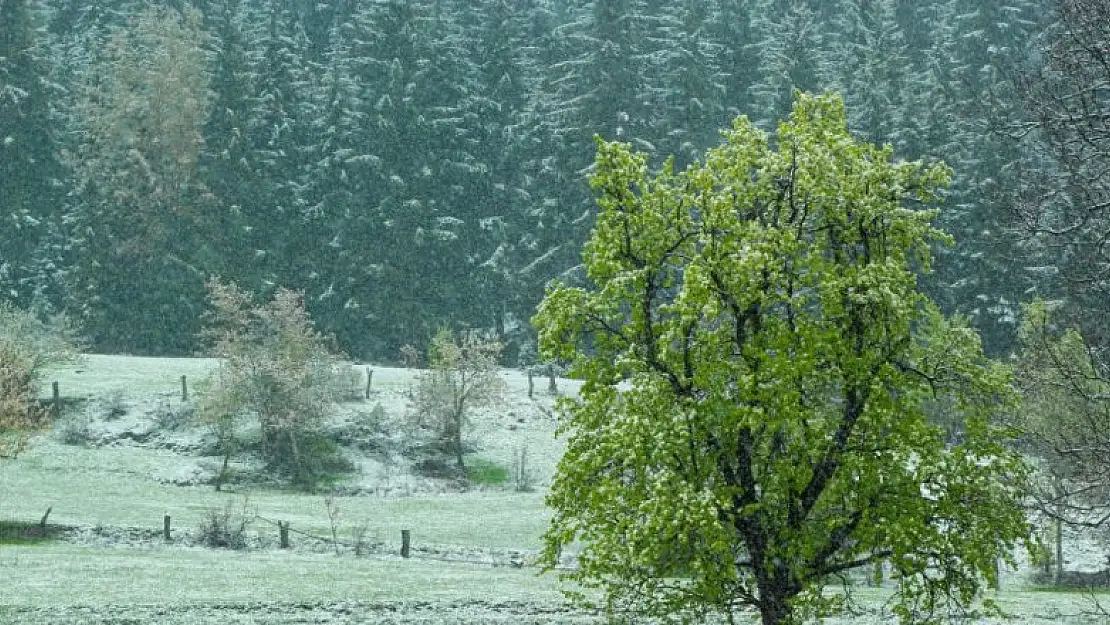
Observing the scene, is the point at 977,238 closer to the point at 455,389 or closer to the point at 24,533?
the point at 455,389

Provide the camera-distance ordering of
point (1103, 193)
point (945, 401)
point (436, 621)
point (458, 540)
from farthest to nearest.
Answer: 1. point (945, 401)
2. point (458, 540)
3. point (436, 621)
4. point (1103, 193)

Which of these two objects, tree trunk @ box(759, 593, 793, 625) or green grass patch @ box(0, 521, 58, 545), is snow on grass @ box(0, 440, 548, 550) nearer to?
green grass patch @ box(0, 521, 58, 545)

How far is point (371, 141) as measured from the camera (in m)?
90.5

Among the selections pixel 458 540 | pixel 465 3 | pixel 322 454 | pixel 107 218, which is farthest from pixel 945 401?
pixel 465 3

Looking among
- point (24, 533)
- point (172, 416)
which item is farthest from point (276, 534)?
point (172, 416)

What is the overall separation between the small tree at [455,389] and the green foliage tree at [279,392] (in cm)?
474

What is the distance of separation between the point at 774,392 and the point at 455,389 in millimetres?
41627

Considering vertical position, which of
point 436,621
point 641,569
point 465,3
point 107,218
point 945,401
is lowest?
point 436,621

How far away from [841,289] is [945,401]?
3389 cm

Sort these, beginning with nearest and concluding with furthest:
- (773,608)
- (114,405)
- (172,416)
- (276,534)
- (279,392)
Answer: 1. (773,608)
2. (276,534)
3. (279,392)
4. (172,416)
5. (114,405)

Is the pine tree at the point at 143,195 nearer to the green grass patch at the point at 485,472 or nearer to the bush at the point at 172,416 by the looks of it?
the bush at the point at 172,416

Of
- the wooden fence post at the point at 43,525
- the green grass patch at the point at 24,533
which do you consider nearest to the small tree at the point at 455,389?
the wooden fence post at the point at 43,525

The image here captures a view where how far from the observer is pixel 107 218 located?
8456 cm

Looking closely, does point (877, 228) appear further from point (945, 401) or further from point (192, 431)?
point (192, 431)
